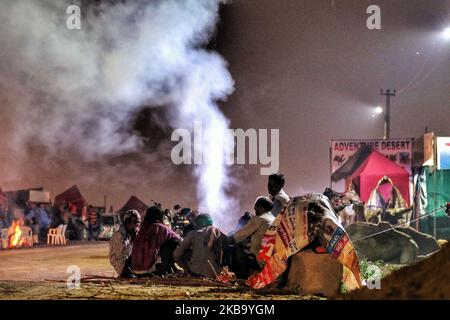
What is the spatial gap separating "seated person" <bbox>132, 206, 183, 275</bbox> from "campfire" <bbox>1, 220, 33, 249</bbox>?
14.4 m

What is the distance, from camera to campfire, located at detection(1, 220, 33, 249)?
21.5 meters

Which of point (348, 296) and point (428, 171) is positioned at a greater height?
point (428, 171)

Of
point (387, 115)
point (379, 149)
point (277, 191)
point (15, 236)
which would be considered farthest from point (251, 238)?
point (387, 115)

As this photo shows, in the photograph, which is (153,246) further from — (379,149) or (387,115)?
(387,115)

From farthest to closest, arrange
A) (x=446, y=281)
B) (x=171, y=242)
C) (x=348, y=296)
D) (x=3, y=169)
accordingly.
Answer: (x=3, y=169), (x=171, y=242), (x=348, y=296), (x=446, y=281)

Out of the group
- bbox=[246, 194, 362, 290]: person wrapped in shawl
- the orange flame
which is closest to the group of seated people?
bbox=[246, 194, 362, 290]: person wrapped in shawl

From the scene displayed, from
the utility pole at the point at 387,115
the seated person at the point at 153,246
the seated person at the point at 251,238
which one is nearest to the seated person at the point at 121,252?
the seated person at the point at 153,246

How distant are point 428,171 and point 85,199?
26.2 metres

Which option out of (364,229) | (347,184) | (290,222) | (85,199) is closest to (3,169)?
(85,199)

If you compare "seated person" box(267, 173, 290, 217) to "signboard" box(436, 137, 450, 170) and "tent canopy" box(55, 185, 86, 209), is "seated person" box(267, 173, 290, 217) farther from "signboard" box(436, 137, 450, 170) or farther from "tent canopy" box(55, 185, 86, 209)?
"tent canopy" box(55, 185, 86, 209)

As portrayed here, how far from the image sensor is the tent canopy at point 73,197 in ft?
118

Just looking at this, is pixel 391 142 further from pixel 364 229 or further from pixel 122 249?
pixel 122 249

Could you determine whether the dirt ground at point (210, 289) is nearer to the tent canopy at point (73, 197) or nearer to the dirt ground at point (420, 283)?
the dirt ground at point (420, 283)

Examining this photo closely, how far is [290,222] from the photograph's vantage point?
700 centimetres
